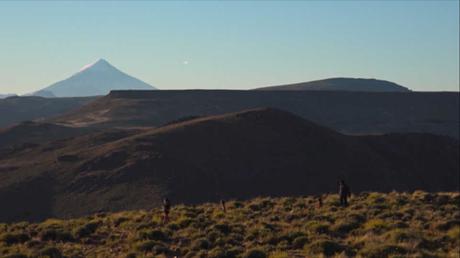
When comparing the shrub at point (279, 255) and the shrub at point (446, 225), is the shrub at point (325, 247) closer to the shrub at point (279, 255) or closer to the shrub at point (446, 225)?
the shrub at point (279, 255)

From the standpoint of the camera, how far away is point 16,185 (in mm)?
60406

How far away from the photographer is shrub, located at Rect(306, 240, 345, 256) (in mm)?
15508

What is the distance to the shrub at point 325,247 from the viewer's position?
611 inches

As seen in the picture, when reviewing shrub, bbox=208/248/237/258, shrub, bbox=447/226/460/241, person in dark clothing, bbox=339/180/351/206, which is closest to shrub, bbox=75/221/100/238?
shrub, bbox=208/248/237/258

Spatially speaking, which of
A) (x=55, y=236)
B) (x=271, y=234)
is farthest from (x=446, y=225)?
(x=55, y=236)

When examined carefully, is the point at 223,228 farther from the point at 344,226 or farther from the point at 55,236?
the point at 55,236

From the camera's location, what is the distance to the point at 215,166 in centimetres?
6594

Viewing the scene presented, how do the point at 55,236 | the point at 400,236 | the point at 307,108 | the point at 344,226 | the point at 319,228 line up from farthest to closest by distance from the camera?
the point at 307,108 < the point at 55,236 < the point at 344,226 < the point at 319,228 < the point at 400,236

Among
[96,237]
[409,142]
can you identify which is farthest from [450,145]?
[96,237]

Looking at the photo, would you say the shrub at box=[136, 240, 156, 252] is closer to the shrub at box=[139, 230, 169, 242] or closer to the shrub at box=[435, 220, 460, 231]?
the shrub at box=[139, 230, 169, 242]

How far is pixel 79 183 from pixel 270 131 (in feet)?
97.1

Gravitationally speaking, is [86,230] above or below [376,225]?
below

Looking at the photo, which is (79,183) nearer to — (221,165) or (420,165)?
(221,165)

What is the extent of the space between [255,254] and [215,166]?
50770mm
